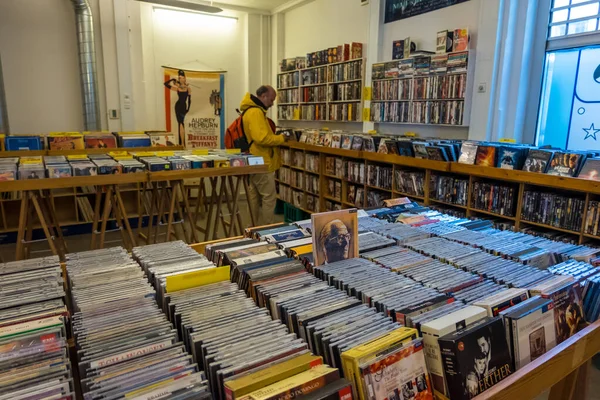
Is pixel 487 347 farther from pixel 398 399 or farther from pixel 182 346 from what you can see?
pixel 182 346

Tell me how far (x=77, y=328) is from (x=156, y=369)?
0.31 m

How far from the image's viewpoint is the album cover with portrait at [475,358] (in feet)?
3.52

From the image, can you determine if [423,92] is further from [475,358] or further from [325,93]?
[475,358]

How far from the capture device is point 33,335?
3.47 feet

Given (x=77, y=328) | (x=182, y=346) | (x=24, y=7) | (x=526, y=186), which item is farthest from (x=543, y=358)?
(x=24, y=7)

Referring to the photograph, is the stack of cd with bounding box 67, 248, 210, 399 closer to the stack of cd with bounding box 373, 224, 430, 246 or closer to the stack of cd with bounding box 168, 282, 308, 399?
the stack of cd with bounding box 168, 282, 308, 399

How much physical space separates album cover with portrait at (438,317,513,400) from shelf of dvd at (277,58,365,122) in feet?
15.4

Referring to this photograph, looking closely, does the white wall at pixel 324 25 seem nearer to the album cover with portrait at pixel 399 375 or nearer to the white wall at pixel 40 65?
the white wall at pixel 40 65

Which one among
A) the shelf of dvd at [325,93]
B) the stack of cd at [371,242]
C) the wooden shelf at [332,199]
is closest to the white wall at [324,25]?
the shelf of dvd at [325,93]

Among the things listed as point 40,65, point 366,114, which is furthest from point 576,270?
point 40,65

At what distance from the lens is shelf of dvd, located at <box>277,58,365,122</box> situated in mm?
5645

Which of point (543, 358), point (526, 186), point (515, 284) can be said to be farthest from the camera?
point (526, 186)

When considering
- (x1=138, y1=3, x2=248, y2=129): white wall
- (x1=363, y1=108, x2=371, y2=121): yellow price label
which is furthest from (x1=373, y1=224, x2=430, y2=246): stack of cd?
(x1=138, y1=3, x2=248, y2=129): white wall

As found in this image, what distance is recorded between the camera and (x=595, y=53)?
3.57 metres
